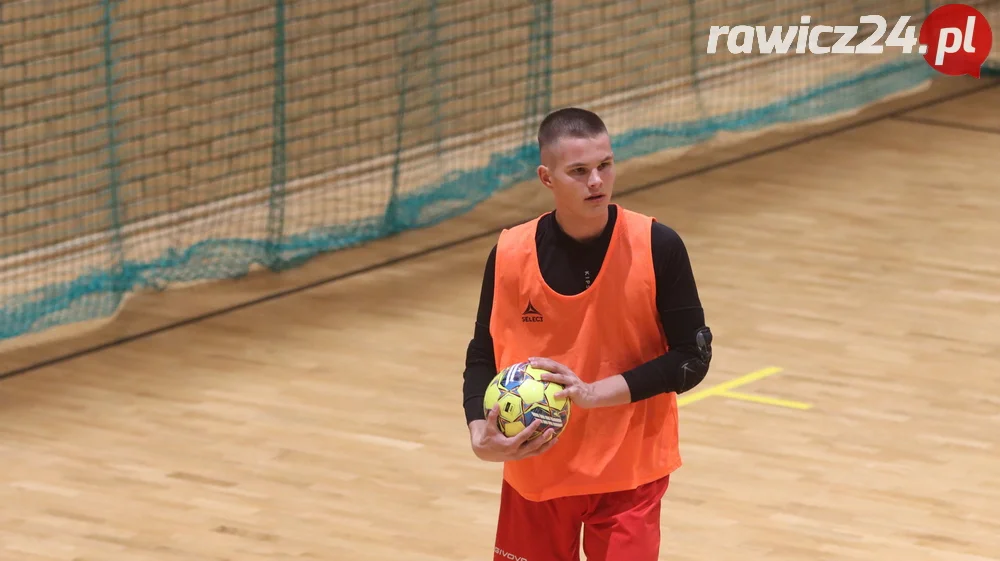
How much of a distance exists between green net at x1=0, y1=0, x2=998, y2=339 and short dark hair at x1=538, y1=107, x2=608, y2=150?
16.4 feet

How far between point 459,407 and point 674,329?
137 inches

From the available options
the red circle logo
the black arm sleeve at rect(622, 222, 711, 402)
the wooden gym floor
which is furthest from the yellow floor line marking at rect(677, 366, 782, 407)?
the red circle logo

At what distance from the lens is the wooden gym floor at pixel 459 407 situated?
19.3 feet

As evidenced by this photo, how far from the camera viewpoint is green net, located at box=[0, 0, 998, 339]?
903 cm

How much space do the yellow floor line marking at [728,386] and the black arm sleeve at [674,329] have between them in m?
3.35

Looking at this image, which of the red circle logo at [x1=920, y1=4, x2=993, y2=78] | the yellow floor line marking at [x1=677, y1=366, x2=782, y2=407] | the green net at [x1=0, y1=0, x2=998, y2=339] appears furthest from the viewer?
the red circle logo at [x1=920, y1=4, x2=993, y2=78]

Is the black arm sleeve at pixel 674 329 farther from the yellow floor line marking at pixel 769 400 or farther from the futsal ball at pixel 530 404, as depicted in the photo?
the yellow floor line marking at pixel 769 400

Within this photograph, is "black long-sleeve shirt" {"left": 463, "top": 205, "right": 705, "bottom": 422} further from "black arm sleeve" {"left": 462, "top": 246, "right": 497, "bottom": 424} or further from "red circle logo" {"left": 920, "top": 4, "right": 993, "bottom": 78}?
"red circle logo" {"left": 920, "top": 4, "right": 993, "bottom": 78}

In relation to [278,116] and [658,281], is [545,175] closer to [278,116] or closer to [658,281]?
[658,281]

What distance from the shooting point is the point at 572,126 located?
147 inches

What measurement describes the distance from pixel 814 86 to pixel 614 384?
9.67 m

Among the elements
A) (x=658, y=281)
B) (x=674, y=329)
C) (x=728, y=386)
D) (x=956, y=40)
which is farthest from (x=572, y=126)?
(x=956, y=40)

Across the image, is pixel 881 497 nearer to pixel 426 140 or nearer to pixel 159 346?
pixel 159 346

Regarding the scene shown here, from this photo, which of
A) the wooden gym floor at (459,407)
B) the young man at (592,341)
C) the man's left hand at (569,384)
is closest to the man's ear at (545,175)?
the young man at (592,341)
